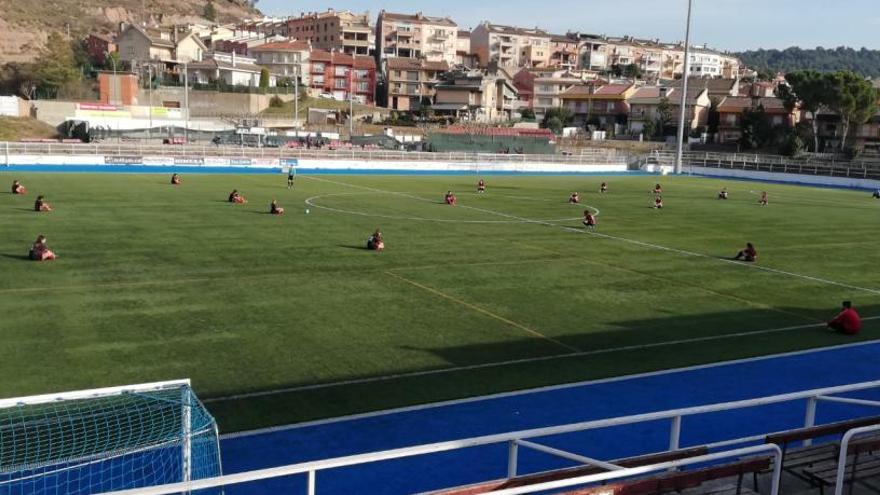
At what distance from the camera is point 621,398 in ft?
43.9

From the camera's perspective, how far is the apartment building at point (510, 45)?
180750 millimetres

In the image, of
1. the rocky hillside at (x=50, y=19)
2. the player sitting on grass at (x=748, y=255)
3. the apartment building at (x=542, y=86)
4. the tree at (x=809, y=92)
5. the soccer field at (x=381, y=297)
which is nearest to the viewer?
the soccer field at (x=381, y=297)

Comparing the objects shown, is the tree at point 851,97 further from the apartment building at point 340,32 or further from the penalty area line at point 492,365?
the apartment building at point 340,32

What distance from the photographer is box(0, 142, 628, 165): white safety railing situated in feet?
188

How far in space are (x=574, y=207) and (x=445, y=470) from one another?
33522 millimetres

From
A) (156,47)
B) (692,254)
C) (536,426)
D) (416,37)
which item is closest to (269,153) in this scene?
(692,254)

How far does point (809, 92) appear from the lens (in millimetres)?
97250

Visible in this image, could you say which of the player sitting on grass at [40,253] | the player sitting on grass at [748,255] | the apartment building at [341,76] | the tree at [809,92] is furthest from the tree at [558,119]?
the player sitting on grass at [40,253]

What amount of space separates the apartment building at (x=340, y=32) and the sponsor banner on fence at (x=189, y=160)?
348 feet

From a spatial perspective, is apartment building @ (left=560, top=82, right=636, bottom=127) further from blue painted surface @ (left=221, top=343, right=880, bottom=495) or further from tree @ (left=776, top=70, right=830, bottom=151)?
blue painted surface @ (left=221, top=343, right=880, bottom=495)

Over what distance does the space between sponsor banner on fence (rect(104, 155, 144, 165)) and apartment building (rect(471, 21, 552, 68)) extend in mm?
128380

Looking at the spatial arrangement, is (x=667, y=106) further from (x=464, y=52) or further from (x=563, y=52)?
(x=563, y=52)

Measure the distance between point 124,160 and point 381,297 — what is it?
45.7 meters

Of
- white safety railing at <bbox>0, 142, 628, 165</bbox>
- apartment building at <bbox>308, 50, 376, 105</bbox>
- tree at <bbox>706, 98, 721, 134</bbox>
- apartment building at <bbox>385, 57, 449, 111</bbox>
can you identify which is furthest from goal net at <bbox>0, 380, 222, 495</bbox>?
apartment building at <bbox>308, 50, 376, 105</bbox>
